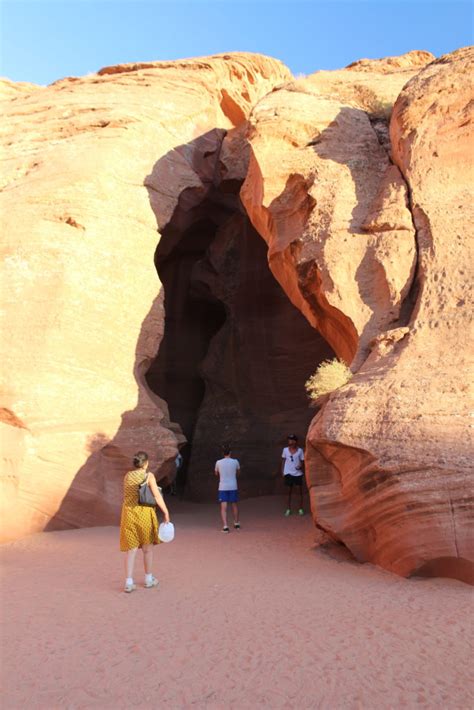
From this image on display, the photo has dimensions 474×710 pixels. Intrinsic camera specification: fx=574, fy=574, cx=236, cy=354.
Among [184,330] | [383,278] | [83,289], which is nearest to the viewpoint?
[383,278]

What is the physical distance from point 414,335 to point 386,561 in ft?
8.61

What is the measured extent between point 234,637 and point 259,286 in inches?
467

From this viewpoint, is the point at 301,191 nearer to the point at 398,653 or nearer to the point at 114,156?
the point at 114,156

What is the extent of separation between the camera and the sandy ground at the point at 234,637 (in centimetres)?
292

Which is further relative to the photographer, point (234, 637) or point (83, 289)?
point (83, 289)

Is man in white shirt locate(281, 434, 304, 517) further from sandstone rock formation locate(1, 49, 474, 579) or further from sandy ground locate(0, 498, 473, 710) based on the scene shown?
sandy ground locate(0, 498, 473, 710)

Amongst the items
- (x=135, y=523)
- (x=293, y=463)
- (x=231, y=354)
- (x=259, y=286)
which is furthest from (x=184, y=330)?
(x=135, y=523)

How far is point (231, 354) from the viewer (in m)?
14.9

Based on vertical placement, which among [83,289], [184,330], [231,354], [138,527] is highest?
[184,330]

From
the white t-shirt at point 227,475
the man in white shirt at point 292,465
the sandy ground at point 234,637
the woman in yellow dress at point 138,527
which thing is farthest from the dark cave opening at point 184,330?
the woman in yellow dress at point 138,527

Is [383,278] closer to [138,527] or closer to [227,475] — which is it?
[227,475]

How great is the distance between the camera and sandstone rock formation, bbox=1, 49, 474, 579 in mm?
5941

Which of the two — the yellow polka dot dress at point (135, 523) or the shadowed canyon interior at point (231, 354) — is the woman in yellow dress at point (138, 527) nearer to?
the yellow polka dot dress at point (135, 523)

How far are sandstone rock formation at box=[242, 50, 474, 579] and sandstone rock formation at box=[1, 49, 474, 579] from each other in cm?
3
